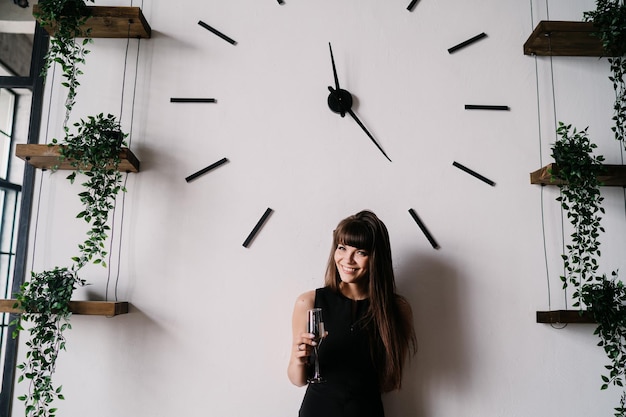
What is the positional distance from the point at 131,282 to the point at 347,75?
116cm

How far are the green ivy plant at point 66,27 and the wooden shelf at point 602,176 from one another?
171 cm

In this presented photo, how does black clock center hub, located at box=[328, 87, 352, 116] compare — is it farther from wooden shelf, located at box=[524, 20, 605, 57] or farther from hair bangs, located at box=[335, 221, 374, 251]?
wooden shelf, located at box=[524, 20, 605, 57]

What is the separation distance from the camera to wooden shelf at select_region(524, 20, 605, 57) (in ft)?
5.34

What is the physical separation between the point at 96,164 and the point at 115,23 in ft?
1.87

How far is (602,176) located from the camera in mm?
1639

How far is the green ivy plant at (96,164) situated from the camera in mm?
1517

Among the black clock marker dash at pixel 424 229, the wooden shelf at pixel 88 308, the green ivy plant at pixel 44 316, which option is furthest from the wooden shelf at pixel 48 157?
the black clock marker dash at pixel 424 229

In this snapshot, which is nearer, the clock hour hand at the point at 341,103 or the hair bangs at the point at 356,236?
the hair bangs at the point at 356,236

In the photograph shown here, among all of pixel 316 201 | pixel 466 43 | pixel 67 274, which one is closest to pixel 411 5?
pixel 466 43

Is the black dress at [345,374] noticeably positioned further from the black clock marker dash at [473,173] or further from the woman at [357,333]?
the black clock marker dash at [473,173]

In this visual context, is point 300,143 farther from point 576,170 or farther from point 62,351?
point 62,351

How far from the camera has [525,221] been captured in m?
1.71

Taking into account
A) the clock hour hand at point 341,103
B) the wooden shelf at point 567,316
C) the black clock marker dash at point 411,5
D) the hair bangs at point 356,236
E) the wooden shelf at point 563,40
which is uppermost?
the black clock marker dash at point 411,5

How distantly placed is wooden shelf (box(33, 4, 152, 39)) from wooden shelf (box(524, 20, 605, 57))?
4.93ft
